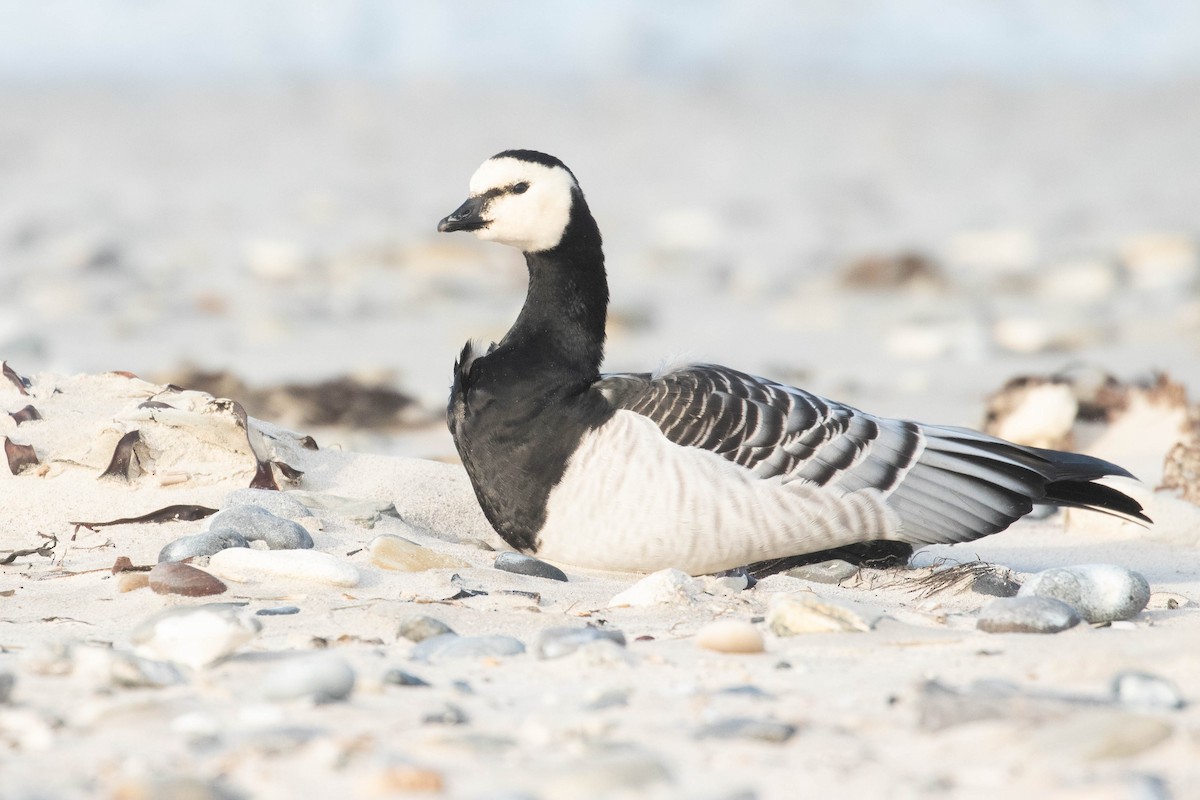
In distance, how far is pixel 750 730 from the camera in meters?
2.78

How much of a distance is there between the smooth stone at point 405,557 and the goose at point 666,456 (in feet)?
1.39

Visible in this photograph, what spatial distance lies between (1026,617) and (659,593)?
1.06 m

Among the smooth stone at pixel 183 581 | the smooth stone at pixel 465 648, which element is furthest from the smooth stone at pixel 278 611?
the smooth stone at pixel 465 648

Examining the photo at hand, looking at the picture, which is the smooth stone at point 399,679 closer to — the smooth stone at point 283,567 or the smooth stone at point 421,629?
the smooth stone at point 421,629

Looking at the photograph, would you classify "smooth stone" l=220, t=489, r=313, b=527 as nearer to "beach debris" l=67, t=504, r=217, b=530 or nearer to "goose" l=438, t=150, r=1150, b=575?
"beach debris" l=67, t=504, r=217, b=530

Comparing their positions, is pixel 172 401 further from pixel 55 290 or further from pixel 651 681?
pixel 55 290

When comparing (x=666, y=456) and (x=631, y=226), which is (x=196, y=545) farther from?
(x=631, y=226)

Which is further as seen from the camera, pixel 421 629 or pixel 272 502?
pixel 272 502

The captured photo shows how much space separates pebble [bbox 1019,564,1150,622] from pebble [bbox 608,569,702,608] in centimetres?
99

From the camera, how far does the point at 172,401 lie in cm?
566

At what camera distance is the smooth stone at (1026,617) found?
3832mm

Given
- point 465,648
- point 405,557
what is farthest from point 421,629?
point 405,557

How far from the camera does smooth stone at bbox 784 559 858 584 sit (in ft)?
16.6

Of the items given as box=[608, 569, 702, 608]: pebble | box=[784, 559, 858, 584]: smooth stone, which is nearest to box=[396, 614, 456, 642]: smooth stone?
box=[608, 569, 702, 608]: pebble
